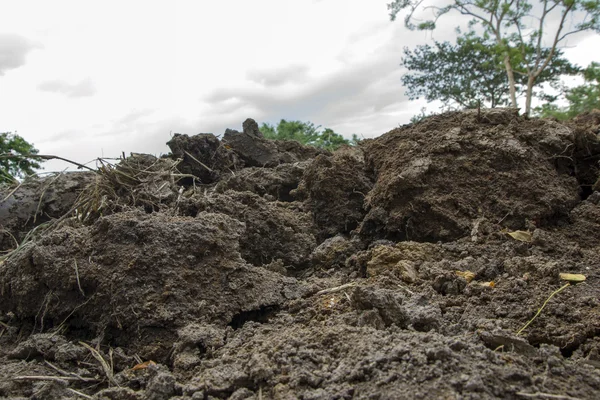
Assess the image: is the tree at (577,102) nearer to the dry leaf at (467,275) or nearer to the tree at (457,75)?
the tree at (457,75)

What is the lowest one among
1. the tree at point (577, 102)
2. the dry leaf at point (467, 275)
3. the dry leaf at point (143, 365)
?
the dry leaf at point (143, 365)

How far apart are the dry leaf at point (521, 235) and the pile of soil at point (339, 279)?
0.04 feet

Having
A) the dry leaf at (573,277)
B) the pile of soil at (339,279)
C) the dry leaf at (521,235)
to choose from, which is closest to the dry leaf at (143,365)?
the pile of soil at (339,279)

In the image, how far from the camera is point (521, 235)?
2.70 metres

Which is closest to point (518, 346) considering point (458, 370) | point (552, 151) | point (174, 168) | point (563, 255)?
point (458, 370)

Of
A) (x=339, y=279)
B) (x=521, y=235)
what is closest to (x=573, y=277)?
(x=521, y=235)

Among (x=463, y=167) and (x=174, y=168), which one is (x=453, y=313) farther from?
(x=174, y=168)

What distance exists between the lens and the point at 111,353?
1989mm

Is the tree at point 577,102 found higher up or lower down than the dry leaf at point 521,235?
higher up

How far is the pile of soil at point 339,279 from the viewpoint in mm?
1474

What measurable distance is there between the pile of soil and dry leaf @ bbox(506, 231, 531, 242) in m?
0.01

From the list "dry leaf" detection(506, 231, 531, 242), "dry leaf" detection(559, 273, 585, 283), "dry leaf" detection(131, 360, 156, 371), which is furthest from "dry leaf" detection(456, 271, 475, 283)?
"dry leaf" detection(131, 360, 156, 371)

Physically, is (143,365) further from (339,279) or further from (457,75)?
(457,75)

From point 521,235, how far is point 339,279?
42.4 inches
